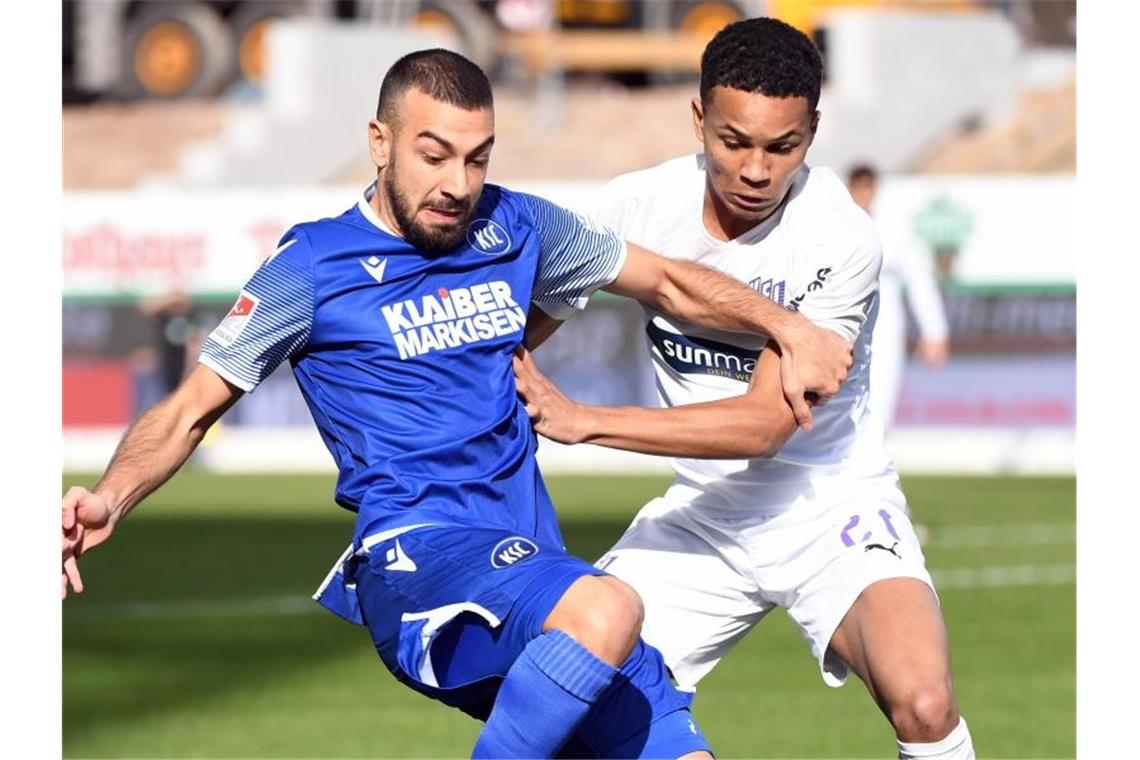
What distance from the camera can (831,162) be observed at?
1190 inches

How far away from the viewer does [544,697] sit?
4480mm

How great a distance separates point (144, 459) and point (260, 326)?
0.41 metres

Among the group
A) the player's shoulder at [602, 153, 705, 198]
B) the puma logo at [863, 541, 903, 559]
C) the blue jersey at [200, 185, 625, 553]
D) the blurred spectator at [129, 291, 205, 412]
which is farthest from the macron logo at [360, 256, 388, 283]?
the blurred spectator at [129, 291, 205, 412]

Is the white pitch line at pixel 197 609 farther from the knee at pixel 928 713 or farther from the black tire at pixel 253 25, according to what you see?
the black tire at pixel 253 25

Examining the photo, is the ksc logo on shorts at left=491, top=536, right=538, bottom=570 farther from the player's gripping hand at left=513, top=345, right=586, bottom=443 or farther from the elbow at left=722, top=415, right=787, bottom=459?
the elbow at left=722, top=415, right=787, bottom=459

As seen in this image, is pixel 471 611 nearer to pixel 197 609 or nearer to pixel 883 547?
pixel 883 547

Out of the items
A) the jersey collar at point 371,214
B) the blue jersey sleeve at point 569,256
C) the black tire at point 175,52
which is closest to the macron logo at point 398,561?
the jersey collar at point 371,214

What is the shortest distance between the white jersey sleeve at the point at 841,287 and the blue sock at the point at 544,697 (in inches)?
59.3

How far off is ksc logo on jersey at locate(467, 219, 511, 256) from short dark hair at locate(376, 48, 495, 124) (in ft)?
1.20

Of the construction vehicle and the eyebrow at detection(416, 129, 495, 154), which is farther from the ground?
the construction vehicle

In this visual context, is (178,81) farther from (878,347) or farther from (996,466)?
(878,347)

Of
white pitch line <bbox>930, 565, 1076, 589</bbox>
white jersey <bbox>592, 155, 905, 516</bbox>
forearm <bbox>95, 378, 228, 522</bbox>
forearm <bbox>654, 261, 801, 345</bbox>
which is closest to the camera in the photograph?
forearm <bbox>95, 378, 228, 522</bbox>

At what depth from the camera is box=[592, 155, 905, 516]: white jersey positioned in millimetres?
5691
